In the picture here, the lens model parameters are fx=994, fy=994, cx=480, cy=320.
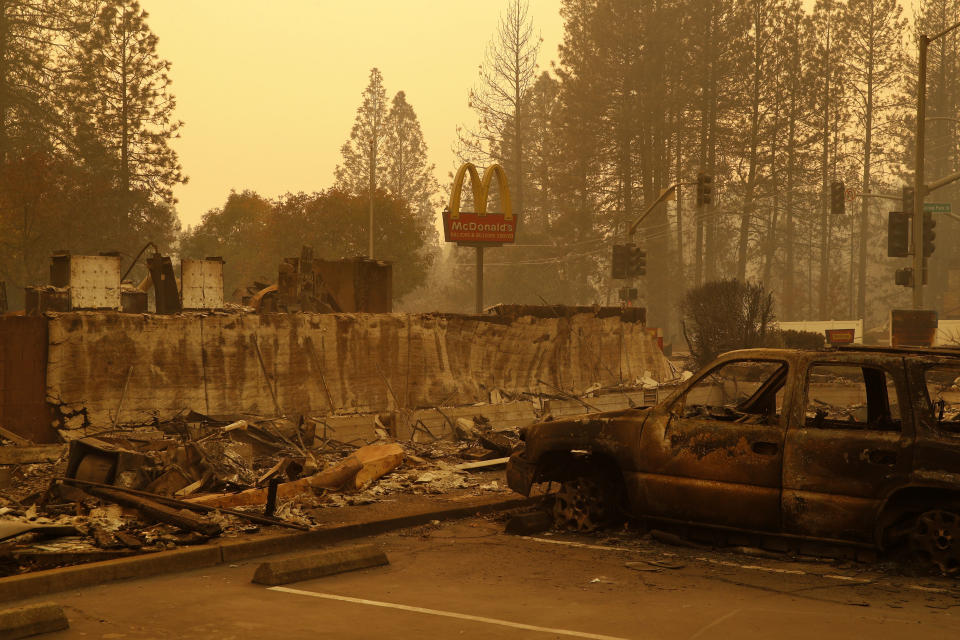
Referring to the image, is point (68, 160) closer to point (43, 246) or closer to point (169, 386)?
point (43, 246)

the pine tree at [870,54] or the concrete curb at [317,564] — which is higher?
the pine tree at [870,54]

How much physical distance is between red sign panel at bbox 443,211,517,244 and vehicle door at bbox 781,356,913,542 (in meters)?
28.7

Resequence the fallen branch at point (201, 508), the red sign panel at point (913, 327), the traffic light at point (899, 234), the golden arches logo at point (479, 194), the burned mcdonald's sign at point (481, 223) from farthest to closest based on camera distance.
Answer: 1. the burned mcdonald's sign at point (481, 223)
2. the golden arches logo at point (479, 194)
3. the traffic light at point (899, 234)
4. the red sign panel at point (913, 327)
5. the fallen branch at point (201, 508)

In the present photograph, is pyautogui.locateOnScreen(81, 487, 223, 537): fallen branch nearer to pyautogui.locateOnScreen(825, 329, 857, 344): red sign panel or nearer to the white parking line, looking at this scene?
the white parking line

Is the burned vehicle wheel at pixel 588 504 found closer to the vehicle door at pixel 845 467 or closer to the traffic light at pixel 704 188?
the vehicle door at pixel 845 467

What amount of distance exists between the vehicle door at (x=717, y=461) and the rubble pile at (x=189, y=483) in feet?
10.4

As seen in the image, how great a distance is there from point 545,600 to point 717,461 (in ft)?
6.88

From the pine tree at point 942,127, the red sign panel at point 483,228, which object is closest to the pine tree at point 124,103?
the red sign panel at point 483,228

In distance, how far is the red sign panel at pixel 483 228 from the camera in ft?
119

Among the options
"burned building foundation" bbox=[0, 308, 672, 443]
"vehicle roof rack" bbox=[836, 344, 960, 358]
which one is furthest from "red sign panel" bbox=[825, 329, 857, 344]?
"vehicle roof rack" bbox=[836, 344, 960, 358]

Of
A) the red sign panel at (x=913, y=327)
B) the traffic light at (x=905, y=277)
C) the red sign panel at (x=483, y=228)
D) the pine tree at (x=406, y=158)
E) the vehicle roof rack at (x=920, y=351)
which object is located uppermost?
the pine tree at (x=406, y=158)

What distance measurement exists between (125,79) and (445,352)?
4843 cm

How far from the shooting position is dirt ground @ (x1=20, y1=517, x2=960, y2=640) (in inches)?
241

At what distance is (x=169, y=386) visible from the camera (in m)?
13.0
